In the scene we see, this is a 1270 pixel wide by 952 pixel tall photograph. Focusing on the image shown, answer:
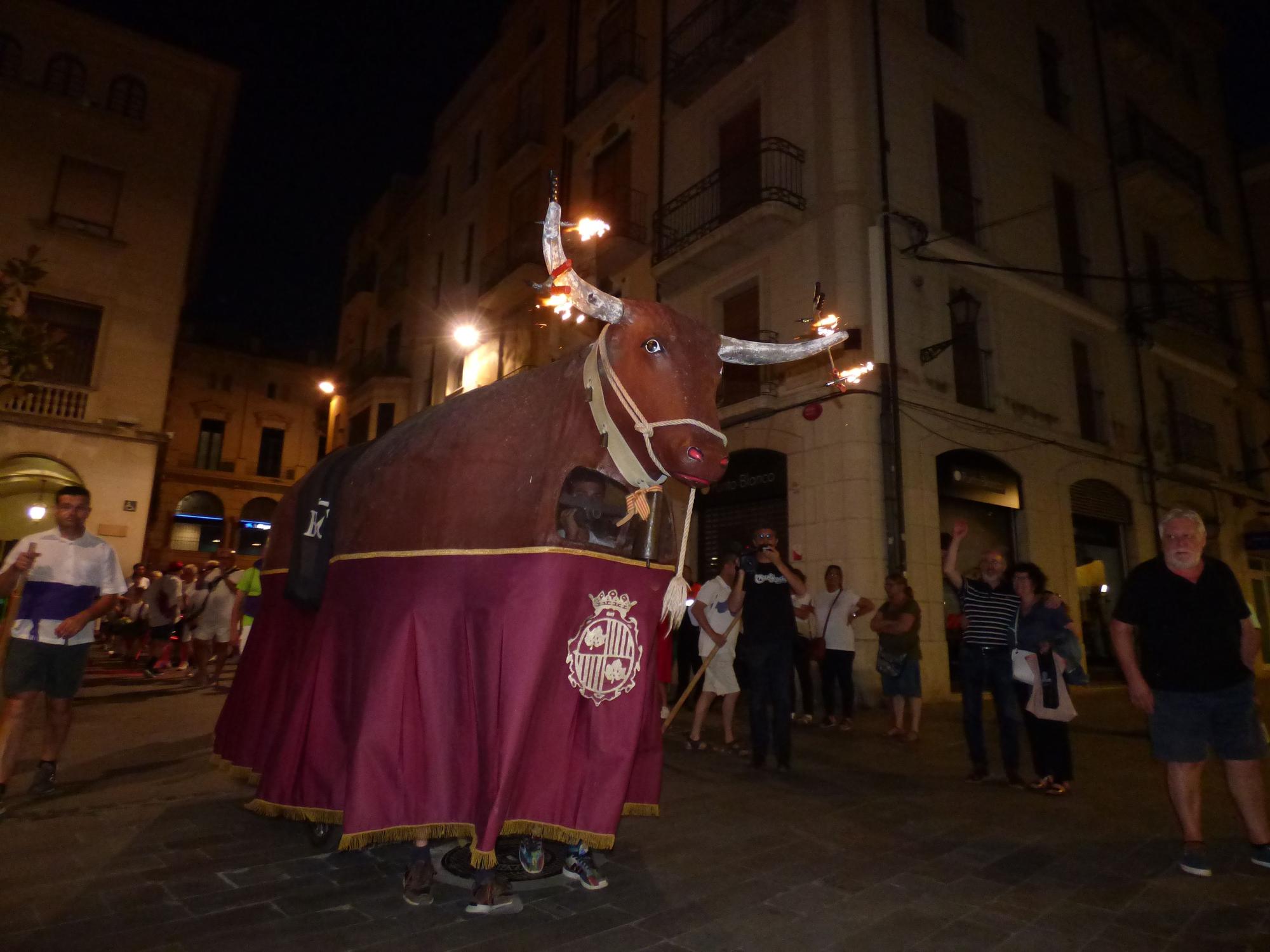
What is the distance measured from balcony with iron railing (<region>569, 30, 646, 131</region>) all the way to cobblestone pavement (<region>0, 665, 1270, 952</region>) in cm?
1531

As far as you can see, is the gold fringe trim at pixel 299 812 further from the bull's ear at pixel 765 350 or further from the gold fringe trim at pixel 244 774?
the bull's ear at pixel 765 350

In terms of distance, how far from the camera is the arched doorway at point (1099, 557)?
14.2 meters

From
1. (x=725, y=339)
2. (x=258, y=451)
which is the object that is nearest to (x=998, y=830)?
(x=725, y=339)

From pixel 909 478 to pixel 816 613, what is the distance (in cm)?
349

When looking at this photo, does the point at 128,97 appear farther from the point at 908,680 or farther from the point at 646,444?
the point at 908,680

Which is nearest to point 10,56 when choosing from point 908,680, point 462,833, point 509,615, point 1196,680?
point 509,615

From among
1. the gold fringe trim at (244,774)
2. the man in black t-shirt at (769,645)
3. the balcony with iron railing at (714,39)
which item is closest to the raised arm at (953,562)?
the man in black t-shirt at (769,645)

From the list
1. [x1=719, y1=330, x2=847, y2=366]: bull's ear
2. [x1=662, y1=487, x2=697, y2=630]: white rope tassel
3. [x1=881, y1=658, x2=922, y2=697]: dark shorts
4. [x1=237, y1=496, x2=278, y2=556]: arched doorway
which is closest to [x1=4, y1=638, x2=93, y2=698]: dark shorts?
[x1=662, y1=487, x2=697, y2=630]: white rope tassel

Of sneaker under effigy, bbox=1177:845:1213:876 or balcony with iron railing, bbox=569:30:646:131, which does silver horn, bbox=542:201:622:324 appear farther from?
balcony with iron railing, bbox=569:30:646:131

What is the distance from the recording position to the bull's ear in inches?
148

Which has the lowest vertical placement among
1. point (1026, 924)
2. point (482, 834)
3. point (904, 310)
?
point (1026, 924)

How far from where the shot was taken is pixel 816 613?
29.9ft

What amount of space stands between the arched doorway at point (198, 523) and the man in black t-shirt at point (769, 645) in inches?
1208

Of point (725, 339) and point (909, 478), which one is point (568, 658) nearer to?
point (725, 339)
